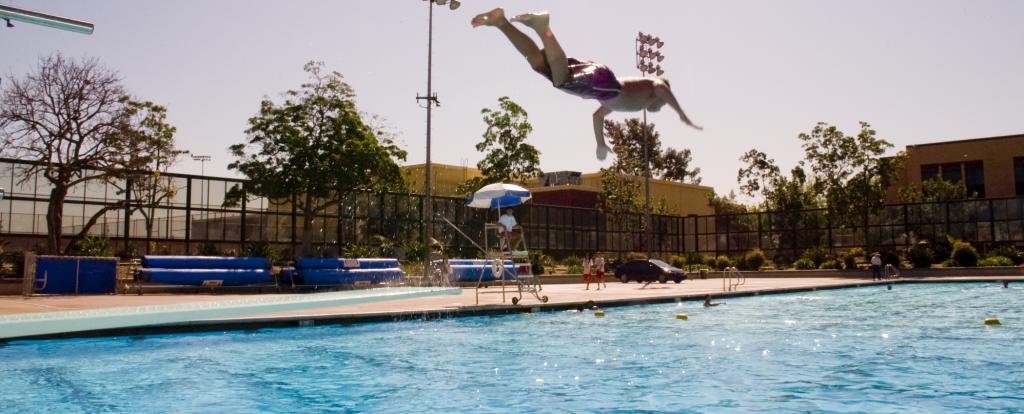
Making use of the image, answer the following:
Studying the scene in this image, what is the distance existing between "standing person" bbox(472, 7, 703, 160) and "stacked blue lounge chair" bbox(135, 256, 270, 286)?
18.3 m

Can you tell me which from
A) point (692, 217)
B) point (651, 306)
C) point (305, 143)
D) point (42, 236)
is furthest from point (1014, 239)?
point (42, 236)

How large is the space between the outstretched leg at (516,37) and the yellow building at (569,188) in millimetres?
49610

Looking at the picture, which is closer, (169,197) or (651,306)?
(651,306)

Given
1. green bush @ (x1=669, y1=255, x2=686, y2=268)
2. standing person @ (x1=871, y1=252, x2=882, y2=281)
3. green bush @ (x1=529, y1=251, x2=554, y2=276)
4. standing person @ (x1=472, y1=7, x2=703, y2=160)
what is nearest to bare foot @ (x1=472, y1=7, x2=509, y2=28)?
standing person @ (x1=472, y1=7, x2=703, y2=160)

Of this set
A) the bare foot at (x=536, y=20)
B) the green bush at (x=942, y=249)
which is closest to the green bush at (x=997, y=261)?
the green bush at (x=942, y=249)

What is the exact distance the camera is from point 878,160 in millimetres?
46219

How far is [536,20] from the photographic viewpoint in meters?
6.96

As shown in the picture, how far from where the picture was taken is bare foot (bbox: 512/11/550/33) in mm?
6941

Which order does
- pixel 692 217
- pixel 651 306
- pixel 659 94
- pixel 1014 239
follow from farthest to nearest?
pixel 692 217
pixel 1014 239
pixel 651 306
pixel 659 94

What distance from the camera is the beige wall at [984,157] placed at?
215ft

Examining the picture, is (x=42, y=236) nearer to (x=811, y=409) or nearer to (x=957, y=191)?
(x=811, y=409)

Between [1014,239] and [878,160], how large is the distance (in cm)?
876

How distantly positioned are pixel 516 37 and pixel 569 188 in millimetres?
54255

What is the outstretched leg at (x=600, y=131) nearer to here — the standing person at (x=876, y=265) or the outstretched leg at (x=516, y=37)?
the outstretched leg at (x=516, y=37)
